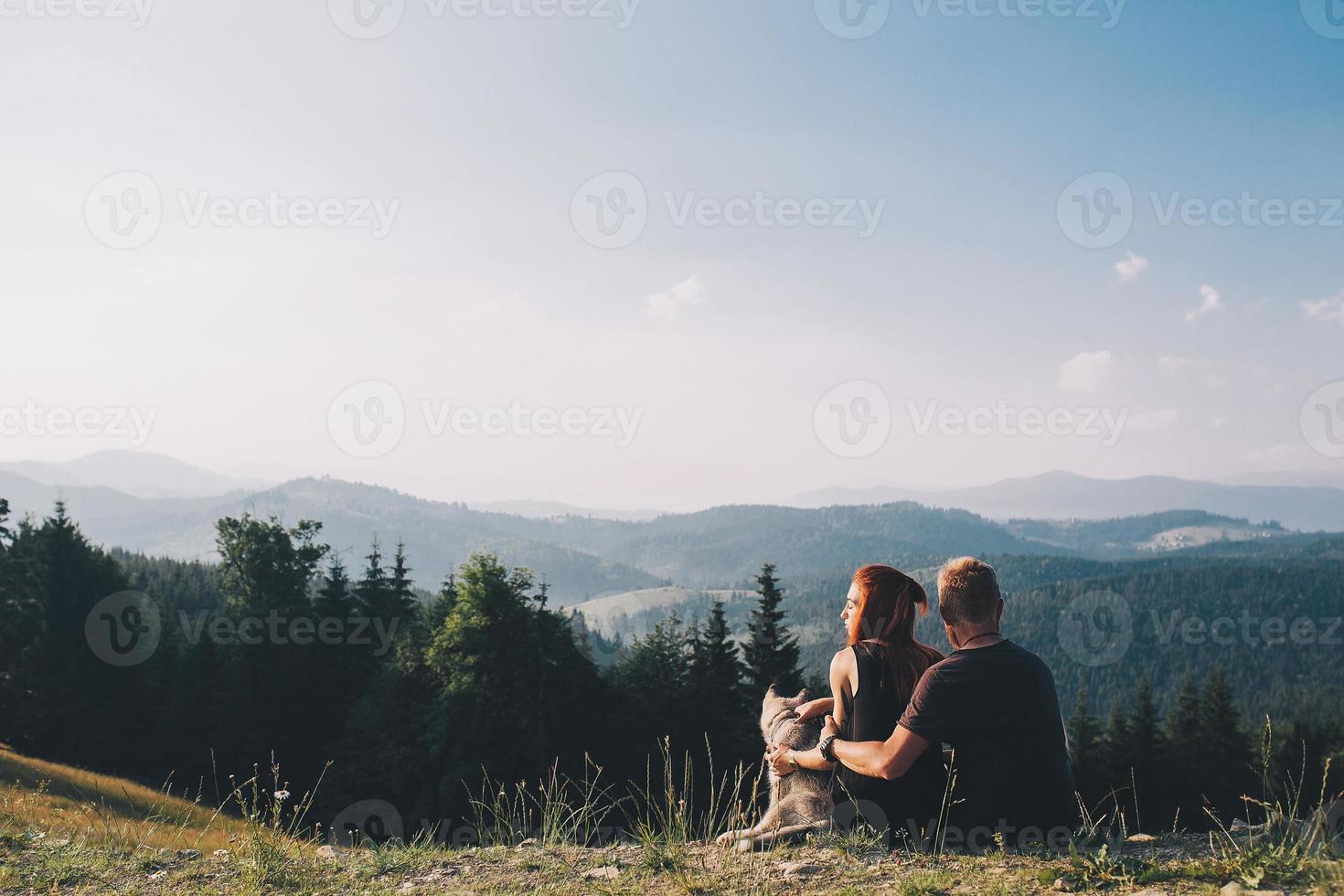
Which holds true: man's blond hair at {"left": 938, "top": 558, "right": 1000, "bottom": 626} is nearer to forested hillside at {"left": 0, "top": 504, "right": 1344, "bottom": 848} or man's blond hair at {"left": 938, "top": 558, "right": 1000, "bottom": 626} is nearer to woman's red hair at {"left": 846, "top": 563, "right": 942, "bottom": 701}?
woman's red hair at {"left": 846, "top": 563, "right": 942, "bottom": 701}

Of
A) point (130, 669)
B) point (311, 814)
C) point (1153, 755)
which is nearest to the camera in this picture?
point (311, 814)

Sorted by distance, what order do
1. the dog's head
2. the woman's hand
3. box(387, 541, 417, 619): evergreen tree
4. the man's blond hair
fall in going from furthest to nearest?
box(387, 541, 417, 619): evergreen tree
the dog's head
the woman's hand
the man's blond hair

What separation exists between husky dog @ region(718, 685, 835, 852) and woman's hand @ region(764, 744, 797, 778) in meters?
0.06

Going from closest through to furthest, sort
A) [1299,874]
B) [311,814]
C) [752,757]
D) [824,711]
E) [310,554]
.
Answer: [1299,874], [824,711], [311,814], [752,757], [310,554]

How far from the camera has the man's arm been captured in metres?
4.81

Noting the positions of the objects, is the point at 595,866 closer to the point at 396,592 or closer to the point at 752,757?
the point at 752,757

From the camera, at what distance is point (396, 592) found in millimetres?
39219

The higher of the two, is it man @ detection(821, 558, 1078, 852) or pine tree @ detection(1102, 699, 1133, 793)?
man @ detection(821, 558, 1078, 852)

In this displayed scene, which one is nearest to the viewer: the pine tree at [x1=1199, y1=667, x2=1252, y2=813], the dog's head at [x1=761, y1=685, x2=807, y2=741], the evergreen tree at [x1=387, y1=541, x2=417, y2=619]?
the dog's head at [x1=761, y1=685, x2=807, y2=741]

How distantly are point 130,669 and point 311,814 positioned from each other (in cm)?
1417

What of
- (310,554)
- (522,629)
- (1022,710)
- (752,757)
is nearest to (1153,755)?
(752,757)

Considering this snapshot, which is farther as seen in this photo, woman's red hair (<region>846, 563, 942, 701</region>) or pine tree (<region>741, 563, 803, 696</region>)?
pine tree (<region>741, 563, 803, 696</region>)

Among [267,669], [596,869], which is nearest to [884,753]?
[596,869]

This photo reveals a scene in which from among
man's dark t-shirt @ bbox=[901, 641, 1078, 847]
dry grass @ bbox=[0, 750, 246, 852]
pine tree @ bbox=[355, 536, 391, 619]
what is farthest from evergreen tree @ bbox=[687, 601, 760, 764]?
man's dark t-shirt @ bbox=[901, 641, 1078, 847]
